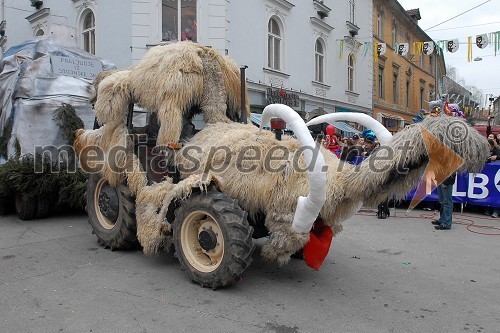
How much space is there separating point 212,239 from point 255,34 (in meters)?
13.0

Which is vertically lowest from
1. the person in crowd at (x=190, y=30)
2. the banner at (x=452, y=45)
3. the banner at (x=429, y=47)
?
the person in crowd at (x=190, y=30)

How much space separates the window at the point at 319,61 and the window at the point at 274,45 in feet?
11.1

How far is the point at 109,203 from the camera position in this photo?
18.5 feet

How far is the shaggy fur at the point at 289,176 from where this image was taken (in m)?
3.25

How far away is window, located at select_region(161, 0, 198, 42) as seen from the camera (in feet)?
46.5

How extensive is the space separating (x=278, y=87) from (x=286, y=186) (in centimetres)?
1359

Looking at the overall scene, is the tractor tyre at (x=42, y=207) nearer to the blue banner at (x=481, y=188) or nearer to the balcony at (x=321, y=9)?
the blue banner at (x=481, y=188)

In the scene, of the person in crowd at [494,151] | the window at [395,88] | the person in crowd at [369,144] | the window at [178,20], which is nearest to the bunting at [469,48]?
the person in crowd at [494,151]

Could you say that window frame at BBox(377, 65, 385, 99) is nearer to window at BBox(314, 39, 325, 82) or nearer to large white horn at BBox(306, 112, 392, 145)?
window at BBox(314, 39, 325, 82)

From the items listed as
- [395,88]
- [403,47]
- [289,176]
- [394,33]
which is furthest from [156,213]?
[394,33]

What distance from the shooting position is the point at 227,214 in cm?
407

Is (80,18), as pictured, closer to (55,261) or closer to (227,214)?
(55,261)

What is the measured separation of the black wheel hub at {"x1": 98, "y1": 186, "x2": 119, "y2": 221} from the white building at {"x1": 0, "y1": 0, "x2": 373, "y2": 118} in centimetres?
911

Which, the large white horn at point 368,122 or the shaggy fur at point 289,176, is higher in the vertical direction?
the large white horn at point 368,122
